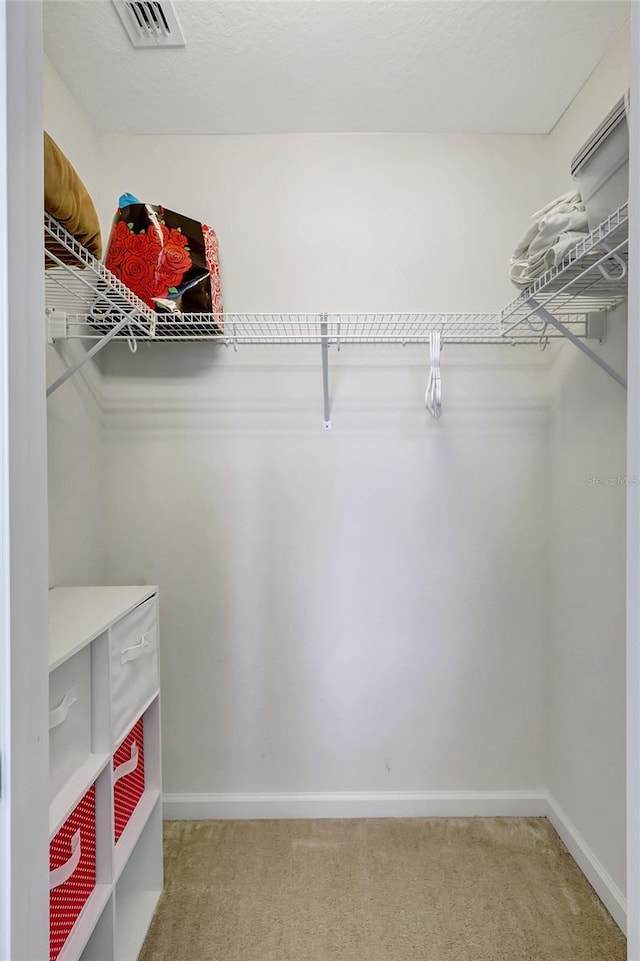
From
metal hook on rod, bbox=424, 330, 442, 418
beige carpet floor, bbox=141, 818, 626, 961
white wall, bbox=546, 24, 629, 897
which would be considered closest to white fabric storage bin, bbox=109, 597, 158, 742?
beige carpet floor, bbox=141, 818, 626, 961

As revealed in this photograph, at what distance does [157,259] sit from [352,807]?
79.6 inches

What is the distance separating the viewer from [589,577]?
1.84 meters

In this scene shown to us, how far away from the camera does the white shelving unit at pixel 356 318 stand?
130 centimetres

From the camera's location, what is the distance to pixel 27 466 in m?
0.73

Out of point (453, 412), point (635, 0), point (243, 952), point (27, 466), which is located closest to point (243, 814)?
point (243, 952)

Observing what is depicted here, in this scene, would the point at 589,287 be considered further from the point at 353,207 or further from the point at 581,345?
the point at 353,207

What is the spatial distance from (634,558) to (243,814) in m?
1.92

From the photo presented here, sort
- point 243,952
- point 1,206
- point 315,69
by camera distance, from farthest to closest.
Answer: point 315,69, point 243,952, point 1,206

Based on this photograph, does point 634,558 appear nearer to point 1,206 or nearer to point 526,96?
point 1,206

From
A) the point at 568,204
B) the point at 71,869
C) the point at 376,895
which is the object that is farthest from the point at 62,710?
the point at 568,204

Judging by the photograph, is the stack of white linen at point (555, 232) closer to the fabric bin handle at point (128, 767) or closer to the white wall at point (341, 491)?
the white wall at point (341, 491)

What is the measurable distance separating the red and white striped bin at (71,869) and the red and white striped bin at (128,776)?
146mm

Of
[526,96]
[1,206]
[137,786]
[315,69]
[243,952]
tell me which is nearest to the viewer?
[1,206]

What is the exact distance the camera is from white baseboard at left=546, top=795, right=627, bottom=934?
162 centimetres
